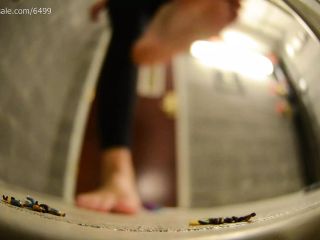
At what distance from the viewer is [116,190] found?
0.27 meters

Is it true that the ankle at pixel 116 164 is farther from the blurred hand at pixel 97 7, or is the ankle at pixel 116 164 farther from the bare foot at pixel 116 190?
the blurred hand at pixel 97 7

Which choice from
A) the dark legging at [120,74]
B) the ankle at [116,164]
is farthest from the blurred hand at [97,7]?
the ankle at [116,164]

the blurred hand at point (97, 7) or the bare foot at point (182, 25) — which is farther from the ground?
the blurred hand at point (97, 7)

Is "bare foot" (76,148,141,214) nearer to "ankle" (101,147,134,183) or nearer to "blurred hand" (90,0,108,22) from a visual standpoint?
"ankle" (101,147,134,183)

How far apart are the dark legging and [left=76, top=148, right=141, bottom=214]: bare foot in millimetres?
10

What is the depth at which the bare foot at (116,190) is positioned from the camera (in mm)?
258

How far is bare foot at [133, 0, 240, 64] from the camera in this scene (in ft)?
0.85

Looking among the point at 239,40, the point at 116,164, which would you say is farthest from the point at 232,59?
the point at 116,164

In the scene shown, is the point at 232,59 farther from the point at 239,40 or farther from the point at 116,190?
the point at 116,190

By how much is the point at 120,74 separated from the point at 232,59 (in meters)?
0.09

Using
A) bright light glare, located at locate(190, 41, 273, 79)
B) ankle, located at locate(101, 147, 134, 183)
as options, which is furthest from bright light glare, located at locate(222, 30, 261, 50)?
ankle, located at locate(101, 147, 134, 183)

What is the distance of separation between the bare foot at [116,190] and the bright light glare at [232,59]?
0.30 ft

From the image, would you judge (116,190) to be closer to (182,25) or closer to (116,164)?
(116,164)

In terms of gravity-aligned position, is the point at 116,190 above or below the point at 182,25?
below
